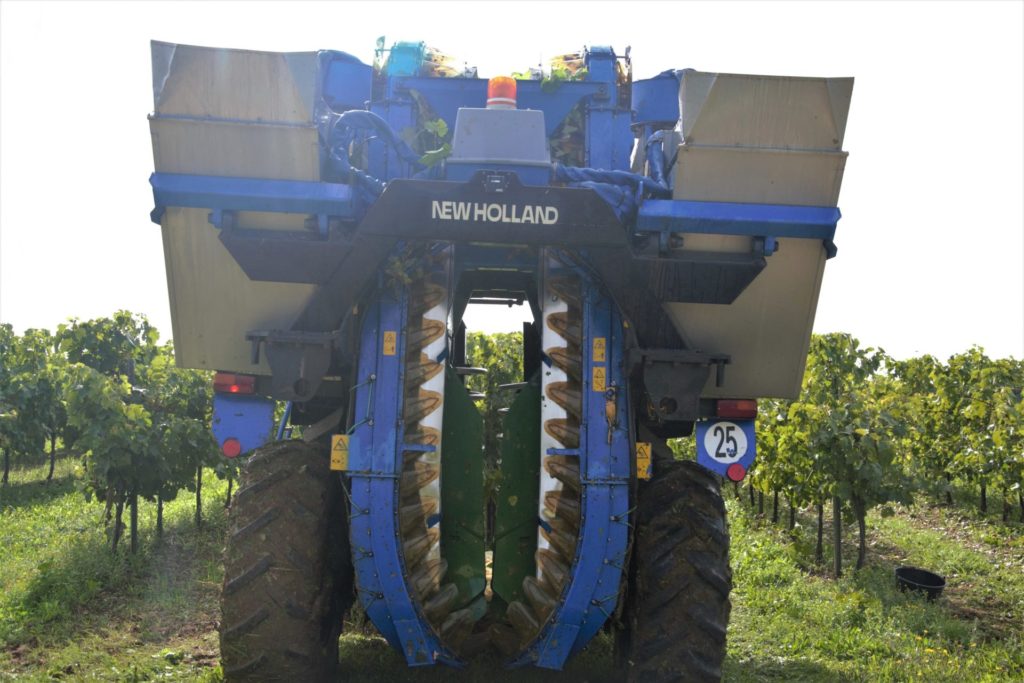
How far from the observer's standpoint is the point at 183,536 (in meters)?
10.7

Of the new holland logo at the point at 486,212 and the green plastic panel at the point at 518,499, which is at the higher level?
the new holland logo at the point at 486,212

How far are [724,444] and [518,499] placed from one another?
1.07m

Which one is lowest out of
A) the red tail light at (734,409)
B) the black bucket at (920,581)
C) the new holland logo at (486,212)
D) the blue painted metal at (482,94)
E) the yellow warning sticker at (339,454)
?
the black bucket at (920,581)

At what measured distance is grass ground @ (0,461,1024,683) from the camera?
225 inches

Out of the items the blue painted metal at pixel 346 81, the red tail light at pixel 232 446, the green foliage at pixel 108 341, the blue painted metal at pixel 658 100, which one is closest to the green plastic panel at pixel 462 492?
the red tail light at pixel 232 446

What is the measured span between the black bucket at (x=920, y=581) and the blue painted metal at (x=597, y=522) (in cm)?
558

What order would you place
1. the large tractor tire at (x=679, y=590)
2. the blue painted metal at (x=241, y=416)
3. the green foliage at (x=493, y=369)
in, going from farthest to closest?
1. the green foliage at (x=493, y=369)
2. the blue painted metal at (x=241, y=416)
3. the large tractor tire at (x=679, y=590)

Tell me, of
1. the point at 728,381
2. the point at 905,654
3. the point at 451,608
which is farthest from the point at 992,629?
the point at 451,608

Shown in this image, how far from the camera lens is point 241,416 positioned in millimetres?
4715

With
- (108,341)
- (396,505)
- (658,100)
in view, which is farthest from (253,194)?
(108,341)

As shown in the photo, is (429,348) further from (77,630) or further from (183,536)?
(183,536)

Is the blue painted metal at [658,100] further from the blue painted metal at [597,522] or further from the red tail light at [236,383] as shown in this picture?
the red tail light at [236,383]

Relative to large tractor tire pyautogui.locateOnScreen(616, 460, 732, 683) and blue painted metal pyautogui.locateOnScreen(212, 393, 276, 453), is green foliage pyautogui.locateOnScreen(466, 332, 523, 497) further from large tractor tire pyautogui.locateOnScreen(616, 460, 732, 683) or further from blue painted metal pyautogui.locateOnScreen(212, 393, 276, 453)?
large tractor tire pyautogui.locateOnScreen(616, 460, 732, 683)

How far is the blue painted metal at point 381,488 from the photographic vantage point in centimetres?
408
